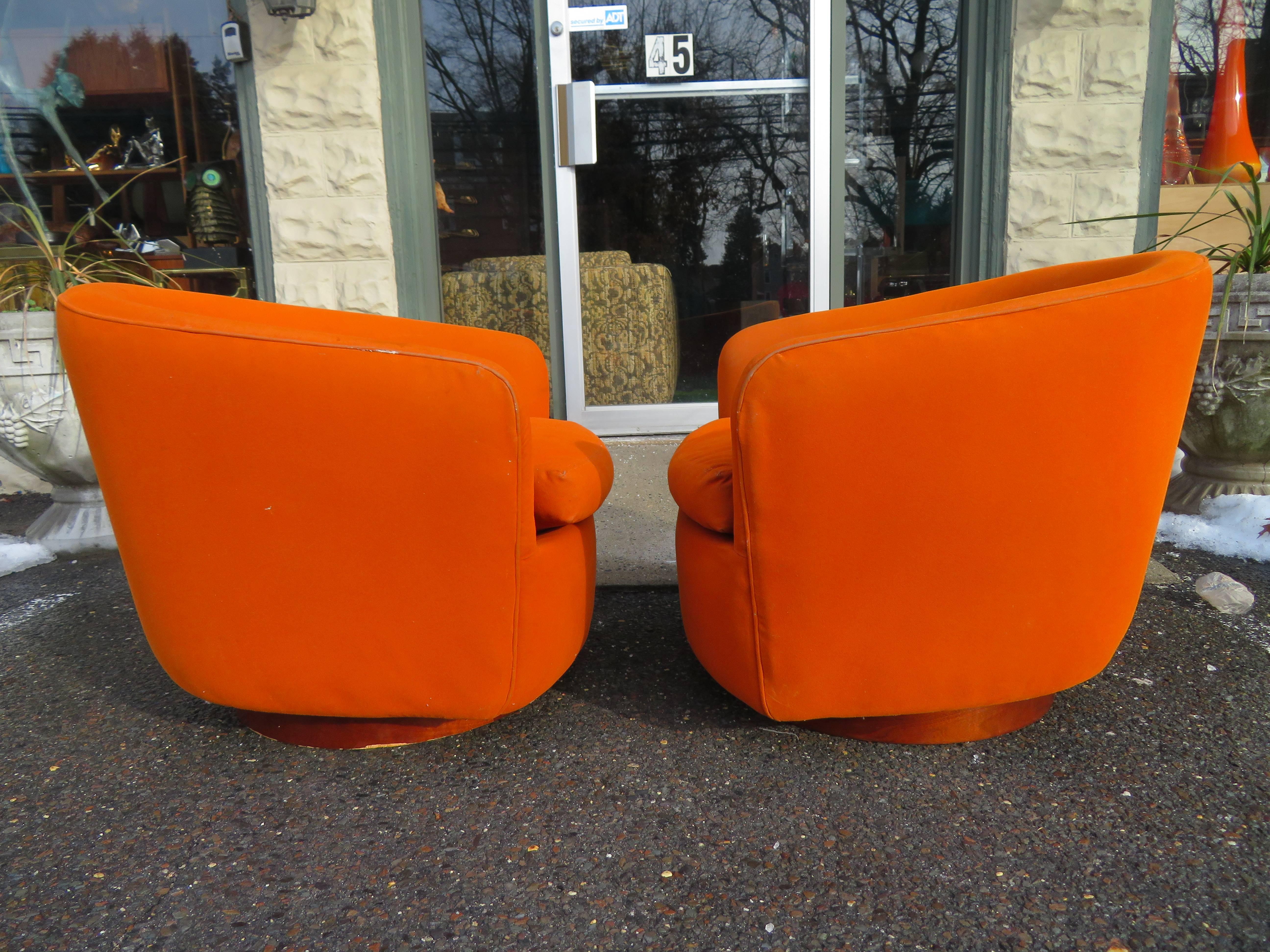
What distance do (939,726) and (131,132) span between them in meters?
3.80

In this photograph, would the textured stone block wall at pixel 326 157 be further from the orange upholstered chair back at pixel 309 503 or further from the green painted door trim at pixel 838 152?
the orange upholstered chair back at pixel 309 503

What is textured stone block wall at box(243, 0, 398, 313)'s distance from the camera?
3.02m

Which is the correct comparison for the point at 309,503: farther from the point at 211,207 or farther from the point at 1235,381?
the point at 211,207

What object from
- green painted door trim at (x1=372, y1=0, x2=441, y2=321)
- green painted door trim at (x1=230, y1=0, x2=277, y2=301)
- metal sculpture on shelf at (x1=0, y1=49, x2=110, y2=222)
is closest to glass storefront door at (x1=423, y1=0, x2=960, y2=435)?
green painted door trim at (x1=372, y1=0, x2=441, y2=321)

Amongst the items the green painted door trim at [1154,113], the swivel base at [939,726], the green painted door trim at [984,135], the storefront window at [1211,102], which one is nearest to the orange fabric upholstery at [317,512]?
the swivel base at [939,726]

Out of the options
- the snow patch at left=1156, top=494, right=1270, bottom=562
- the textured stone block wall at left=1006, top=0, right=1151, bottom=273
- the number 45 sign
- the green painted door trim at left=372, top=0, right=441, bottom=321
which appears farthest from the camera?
the number 45 sign

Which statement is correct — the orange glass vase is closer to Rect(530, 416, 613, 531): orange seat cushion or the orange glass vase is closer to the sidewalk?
the sidewalk

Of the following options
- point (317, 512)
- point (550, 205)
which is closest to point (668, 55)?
point (550, 205)

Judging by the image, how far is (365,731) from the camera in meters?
1.35

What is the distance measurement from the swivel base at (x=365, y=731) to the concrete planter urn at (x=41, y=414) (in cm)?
143

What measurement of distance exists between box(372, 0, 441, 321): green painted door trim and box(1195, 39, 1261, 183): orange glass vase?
2914 millimetres

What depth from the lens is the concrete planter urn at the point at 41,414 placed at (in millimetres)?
2377

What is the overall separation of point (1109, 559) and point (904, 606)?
31cm

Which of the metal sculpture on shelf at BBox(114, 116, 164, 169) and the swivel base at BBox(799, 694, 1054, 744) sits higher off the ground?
the metal sculpture on shelf at BBox(114, 116, 164, 169)
